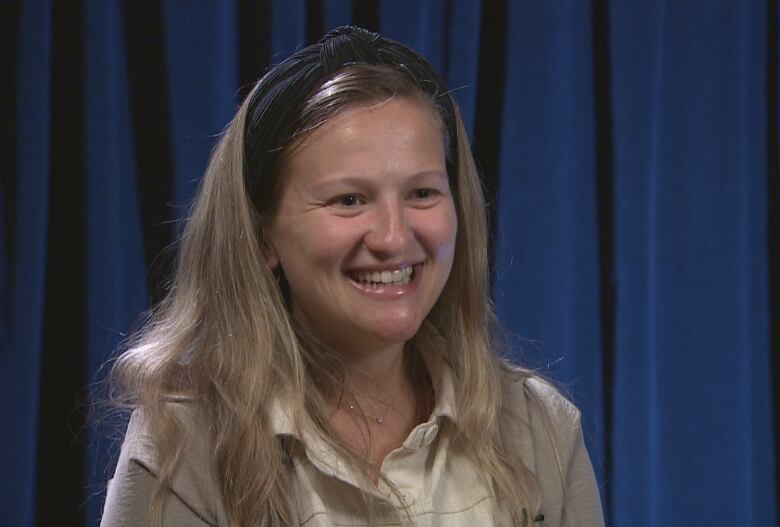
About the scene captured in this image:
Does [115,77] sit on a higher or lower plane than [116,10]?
lower

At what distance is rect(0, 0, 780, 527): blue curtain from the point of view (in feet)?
6.71

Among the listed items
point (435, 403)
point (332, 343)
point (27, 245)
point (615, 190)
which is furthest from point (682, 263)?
point (27, 245)

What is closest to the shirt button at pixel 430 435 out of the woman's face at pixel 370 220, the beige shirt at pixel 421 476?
the beige shirt at pixel 421 476

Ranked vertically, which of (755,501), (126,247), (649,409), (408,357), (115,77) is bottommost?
(755,501)

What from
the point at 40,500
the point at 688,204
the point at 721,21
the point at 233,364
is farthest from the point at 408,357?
the point at 721,21

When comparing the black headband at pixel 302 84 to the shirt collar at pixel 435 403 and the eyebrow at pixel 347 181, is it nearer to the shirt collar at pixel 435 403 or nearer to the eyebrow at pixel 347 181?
the eyebrow at pixel 347 181

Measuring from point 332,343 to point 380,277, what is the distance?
0.13 m

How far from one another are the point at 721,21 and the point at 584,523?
1358 mm

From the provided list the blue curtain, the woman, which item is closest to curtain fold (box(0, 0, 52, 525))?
the blue curtain

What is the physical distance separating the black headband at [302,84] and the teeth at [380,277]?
15cm

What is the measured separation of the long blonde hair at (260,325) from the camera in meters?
1.19

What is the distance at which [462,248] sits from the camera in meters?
1.38

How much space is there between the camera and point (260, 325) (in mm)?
1253

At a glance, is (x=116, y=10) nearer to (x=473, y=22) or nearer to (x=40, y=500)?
(x=473, y=22)
